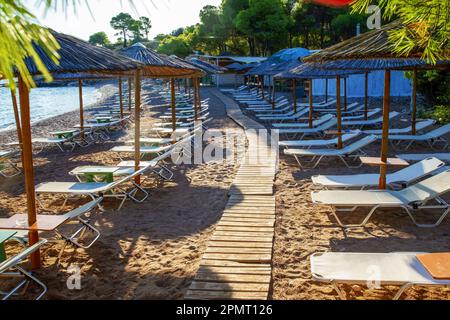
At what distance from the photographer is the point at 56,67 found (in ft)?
14.0

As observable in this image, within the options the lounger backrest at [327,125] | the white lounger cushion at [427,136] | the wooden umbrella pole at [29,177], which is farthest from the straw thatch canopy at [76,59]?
the lounger backrest at [327,125]

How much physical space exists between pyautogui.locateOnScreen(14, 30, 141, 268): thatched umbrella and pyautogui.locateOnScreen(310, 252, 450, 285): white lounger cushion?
2584 mm

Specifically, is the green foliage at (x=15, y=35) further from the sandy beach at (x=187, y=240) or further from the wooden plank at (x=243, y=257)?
the wooden plank at (x=243, y=257)

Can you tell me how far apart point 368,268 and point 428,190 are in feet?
7.35

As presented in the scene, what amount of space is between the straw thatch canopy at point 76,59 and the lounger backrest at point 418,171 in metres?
3.94

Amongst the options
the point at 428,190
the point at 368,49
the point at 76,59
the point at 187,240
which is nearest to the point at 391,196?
the point at 428,190

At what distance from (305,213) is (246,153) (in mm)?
3891

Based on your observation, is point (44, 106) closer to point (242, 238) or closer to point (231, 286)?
point (242, 238)

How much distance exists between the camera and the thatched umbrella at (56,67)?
385 cm

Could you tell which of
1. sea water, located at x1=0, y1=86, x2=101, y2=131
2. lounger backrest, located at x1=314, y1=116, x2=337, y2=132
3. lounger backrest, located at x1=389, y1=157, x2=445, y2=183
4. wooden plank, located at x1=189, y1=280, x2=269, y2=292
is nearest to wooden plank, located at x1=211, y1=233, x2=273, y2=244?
wooden plank, located at x1=189, y1=280, x2=269, y2=292

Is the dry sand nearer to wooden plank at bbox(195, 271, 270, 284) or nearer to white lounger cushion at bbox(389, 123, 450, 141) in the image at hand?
wooden plank at bbox(195, 271, 270, 284)

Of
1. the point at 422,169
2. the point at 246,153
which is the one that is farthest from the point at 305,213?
the point at 246,153

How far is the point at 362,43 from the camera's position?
510cm

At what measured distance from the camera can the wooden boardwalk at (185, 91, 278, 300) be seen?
349cm
